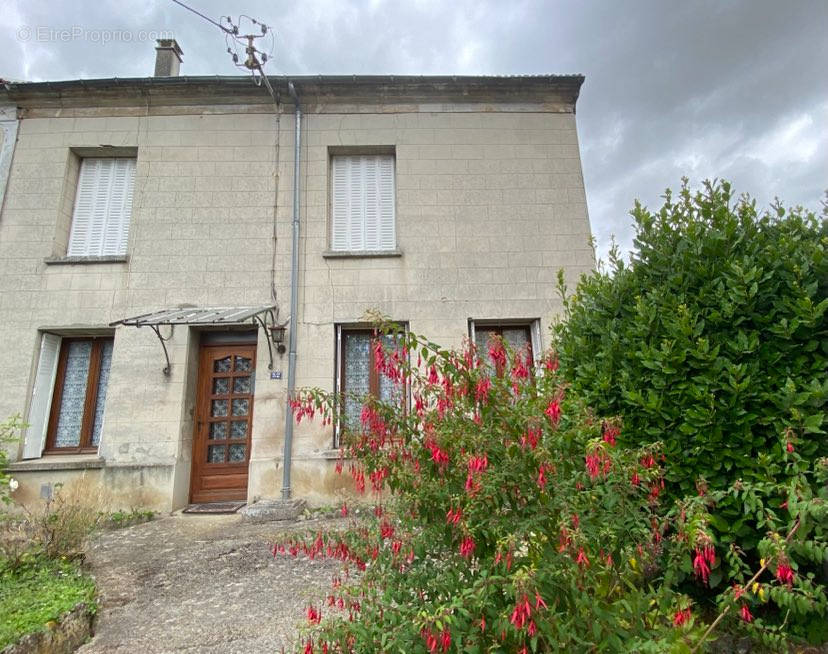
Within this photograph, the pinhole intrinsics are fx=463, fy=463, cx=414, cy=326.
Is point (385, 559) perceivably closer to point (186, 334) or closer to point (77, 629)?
point (77, 629)

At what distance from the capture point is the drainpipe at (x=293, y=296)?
6.01 m

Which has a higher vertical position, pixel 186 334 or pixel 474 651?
pixel 186 334

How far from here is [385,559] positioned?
172 centimetres

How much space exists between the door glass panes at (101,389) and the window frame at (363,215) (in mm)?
3452

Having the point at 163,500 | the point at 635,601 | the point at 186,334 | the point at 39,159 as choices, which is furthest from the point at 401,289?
the point at 39,159

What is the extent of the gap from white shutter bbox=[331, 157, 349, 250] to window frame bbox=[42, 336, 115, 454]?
354 cm

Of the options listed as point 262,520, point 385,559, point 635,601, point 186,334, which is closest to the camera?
point 635,601

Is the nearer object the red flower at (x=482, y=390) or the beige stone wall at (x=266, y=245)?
the red flower at (x=482, y=390)

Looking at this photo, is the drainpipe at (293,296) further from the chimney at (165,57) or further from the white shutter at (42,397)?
the white shutter at (42,397)

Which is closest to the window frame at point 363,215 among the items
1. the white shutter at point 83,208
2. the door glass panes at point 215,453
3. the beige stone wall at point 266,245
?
the beige stone wall at point 266,245

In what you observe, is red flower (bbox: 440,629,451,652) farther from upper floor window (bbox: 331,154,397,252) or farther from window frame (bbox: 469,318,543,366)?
upper floor window (bbox: 331,154,397,252)

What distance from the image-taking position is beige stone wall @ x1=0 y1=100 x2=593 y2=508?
20.5 feet

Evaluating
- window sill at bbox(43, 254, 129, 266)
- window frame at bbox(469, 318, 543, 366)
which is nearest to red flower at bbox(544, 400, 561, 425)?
window frame at bbox(469, 318, 543, 366)

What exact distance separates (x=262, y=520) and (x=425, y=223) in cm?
453
